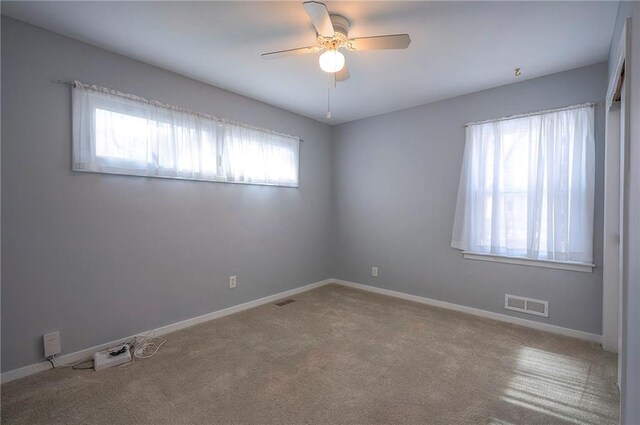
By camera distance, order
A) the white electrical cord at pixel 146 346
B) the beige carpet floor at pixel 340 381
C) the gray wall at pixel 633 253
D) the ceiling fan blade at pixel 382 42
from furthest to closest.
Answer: the white electrical cord at pixel 146 346 → the ceiling fan blade at pixel 382 42 → the beige carpet floor at pixel 340 381 → the gray wall at pixel 633 253

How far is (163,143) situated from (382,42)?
7.00ft

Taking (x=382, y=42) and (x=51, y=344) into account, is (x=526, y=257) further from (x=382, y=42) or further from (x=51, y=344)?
(x=51, y=344)

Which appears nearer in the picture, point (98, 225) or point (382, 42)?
point (382, 42)

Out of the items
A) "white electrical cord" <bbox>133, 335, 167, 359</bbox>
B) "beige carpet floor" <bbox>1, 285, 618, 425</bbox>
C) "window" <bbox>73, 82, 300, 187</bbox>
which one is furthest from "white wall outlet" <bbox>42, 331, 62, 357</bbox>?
"window" <bbox>73, 82, 300, 187</bbox>

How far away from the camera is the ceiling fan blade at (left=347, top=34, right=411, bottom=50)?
184cm

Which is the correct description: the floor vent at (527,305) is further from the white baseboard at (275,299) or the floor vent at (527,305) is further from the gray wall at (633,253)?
the gray wall at (633,253)

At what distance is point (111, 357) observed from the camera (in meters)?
2.29

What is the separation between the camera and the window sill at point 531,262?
106 inches

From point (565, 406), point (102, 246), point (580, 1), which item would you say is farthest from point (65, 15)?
point (565, 406)

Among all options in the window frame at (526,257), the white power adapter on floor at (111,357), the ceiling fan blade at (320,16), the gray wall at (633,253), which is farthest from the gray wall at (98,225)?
the gray wall at (633,253)

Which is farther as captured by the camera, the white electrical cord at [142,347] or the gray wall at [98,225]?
the white electrical cord at [142,347]

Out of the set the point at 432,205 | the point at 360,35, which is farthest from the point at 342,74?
the point at 432,205

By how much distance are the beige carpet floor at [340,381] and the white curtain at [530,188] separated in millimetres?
878

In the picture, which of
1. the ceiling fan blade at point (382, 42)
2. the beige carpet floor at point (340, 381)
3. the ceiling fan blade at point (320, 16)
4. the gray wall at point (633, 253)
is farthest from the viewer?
the ceiling fan blade at point (382, 42)
